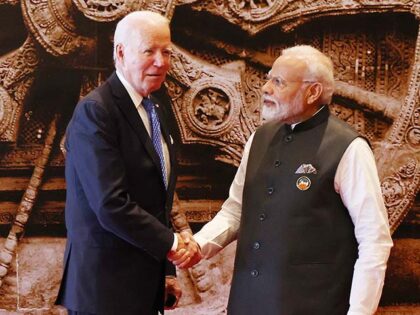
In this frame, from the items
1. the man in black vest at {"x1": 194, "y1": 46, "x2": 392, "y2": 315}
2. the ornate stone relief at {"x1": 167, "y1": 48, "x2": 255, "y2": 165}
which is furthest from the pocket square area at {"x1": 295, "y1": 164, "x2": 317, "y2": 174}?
the ornate stone relief at {"x1": 167, "y1": 48, "x2": 255, "y2": 165}

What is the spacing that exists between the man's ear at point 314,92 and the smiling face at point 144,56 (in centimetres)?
49

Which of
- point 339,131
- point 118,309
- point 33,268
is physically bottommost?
point 33,268

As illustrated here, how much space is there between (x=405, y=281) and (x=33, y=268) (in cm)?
191

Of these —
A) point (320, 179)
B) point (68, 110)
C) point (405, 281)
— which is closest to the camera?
point (320, 179)

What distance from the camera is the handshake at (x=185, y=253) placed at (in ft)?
7.23

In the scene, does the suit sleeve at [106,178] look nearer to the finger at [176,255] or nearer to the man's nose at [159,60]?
the finger at [176,255]

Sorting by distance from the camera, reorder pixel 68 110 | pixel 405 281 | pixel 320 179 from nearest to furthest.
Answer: pixel 320 179
pixel 68 110
pixel 405 281

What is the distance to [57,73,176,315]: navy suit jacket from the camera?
6.69ft

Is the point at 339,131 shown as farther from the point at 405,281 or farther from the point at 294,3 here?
the point at 405,281

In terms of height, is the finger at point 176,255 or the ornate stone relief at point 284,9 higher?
the ornate stone relief at point 284,9

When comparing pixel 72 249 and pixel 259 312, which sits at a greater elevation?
pixel 72 249

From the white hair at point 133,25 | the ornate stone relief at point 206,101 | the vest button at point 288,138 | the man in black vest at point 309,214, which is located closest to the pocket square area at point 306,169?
the man in black vest at point 309,214

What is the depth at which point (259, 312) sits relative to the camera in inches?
85.9

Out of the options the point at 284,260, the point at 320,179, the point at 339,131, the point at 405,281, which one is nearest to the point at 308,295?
the point at 284,260
